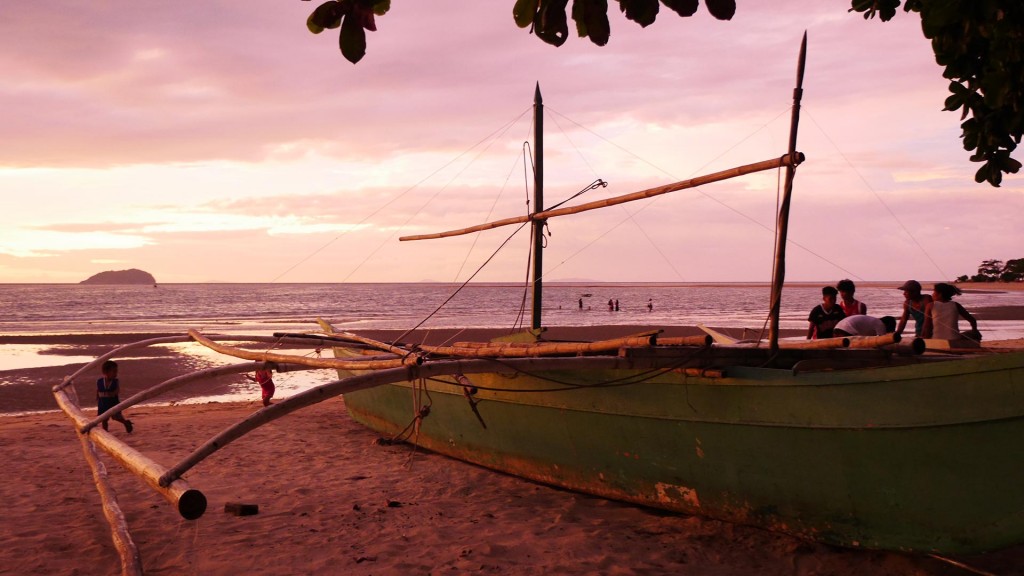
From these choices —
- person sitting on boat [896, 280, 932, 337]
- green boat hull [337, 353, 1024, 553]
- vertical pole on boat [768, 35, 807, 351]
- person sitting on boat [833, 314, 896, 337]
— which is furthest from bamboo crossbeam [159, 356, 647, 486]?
person sitting on boat [896, 280, 932, 337]

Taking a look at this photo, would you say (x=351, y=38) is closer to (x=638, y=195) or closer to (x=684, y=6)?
(x=684, y=6)

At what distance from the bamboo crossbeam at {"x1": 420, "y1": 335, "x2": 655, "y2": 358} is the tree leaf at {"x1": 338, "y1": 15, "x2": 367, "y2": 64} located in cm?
358

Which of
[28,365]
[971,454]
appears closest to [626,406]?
[971,454]

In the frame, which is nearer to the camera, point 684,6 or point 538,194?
point 684,6

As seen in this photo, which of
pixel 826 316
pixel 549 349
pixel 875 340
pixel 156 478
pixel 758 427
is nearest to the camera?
pixel 156 478

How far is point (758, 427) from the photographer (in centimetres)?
503

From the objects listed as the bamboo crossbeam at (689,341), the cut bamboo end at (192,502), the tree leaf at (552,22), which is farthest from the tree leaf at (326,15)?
the bamboo crossbeam at (689,341)

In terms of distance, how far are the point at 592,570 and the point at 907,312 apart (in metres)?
5.42

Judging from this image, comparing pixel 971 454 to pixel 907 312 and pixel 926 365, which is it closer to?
pixel 926 365

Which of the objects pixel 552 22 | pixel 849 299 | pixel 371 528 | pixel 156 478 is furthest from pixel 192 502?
pixel 849 299

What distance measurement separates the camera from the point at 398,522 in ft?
19.4

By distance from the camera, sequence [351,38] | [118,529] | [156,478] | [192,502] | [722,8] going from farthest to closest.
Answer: [118,529], [156,478], [192,502], [351,38], [722,8]

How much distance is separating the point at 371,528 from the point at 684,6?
4.96m

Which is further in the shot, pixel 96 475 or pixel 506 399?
pixel 506 399
